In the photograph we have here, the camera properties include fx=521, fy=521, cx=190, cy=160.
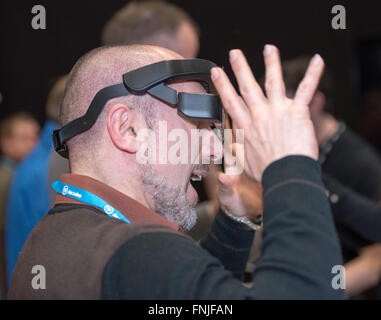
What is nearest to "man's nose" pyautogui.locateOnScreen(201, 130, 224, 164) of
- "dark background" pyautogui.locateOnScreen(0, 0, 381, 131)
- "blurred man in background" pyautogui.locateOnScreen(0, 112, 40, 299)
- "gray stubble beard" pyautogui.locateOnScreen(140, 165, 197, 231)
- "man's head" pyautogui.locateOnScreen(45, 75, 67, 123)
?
"gray stubble beard" pyautogui.locateOnScreen(140, 165, 197, 231)

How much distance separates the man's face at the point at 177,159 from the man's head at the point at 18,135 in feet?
12.8

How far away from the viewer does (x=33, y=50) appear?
4.93 m

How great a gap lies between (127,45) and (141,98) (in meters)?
0.16

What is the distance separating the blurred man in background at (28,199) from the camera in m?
2.15

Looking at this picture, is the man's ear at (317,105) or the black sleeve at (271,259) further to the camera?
the man's ear at (317,105)

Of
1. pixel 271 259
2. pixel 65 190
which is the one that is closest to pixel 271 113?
pixel 271 259

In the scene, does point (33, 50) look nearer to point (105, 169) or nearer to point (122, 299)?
point (105, 169)

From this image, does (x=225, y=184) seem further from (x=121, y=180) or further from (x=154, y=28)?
(x=154, y=28)

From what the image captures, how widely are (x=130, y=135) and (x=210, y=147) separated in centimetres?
21

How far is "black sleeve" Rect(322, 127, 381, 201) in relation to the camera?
238 centimetres

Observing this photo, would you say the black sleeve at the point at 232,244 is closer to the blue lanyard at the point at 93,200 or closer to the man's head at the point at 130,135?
the man's head at the point at 130,135

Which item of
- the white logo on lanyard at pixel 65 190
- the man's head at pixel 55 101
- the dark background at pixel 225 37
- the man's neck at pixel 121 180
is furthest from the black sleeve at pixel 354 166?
the white logo on lanyard at pixel 65 190

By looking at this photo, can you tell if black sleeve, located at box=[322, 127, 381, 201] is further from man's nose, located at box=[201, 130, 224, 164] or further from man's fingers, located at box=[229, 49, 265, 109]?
man's fingers, located at box=[229, 49, 265, 109]

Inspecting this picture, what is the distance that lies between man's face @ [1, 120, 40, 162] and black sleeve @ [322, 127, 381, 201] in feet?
10.4
